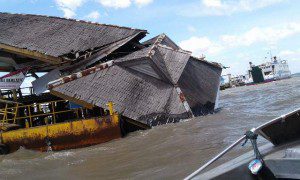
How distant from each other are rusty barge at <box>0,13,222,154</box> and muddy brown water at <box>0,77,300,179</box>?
1.92 feet

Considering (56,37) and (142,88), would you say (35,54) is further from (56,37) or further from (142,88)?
(142,88)

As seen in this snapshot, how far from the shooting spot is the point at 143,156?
29.0 feet

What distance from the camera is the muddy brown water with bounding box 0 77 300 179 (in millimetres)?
7257

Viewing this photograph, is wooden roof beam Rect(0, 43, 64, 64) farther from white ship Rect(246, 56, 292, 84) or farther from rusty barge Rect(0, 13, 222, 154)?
white ship Rect(246, 56, 292, 84)

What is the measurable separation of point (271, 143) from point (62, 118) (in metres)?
14.5

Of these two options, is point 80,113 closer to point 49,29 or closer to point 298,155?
point 49,29

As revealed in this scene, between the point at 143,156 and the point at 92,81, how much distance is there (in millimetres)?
5778

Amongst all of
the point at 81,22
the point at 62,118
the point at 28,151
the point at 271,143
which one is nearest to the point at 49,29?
the point at 81,22

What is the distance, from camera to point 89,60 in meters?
16.1

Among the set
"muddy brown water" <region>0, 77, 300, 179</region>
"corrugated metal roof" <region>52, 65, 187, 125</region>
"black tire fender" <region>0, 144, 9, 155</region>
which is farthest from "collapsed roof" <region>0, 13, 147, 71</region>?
"muddy brown water" <region>0, 77, 300, 179</region>

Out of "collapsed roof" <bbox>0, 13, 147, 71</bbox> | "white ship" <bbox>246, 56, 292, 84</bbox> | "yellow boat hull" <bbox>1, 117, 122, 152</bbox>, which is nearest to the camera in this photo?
"yellow boat hull" <bbox>1, 117, 122, 152</bbox>

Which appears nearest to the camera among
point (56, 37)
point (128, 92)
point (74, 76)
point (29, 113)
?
point (29, 113)

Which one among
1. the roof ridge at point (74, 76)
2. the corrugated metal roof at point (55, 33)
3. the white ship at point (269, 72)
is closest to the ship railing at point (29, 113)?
the roof ridge at point (74, 76)

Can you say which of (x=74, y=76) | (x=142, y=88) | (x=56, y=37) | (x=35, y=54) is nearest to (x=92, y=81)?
(x=74, y=76)
